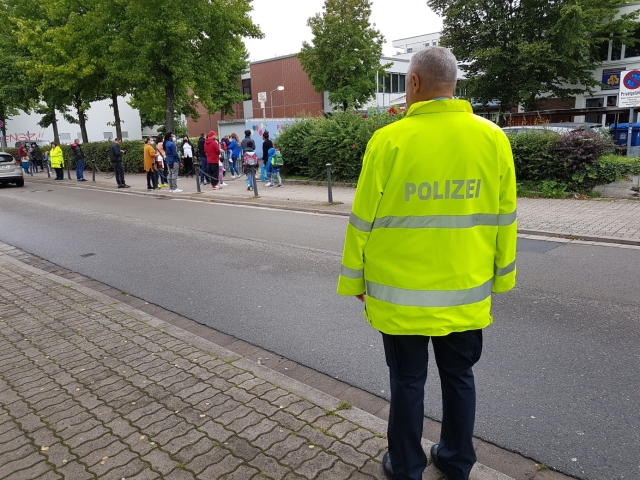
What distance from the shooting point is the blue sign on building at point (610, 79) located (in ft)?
108

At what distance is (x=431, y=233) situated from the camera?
2.17 meters

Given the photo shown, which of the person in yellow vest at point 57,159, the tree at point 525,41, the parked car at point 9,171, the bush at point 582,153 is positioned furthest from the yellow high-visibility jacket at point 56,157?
the bush at point 582,153

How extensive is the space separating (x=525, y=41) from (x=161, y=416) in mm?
28866

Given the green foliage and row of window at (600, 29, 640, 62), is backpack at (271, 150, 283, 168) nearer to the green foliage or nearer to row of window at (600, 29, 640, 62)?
the green foliage

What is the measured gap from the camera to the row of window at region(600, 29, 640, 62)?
32.7 meters

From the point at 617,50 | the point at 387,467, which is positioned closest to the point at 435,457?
the point at 387,467

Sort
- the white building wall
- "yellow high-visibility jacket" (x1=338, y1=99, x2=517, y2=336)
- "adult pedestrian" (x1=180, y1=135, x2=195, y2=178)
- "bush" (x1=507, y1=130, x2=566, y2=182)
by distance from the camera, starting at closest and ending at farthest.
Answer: "yellow high-visibility jacket" (x1=338, y1=99, x2=517, y2=336)
"bush" (x1=507, y1=130, x2=566, y2=182)
"adult pedestrian" (x1=180, y1=135, x2=195, y2=178)
the white building wall

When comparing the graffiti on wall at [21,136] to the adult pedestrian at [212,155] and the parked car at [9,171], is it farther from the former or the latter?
the adult pedestrian at [212,155]

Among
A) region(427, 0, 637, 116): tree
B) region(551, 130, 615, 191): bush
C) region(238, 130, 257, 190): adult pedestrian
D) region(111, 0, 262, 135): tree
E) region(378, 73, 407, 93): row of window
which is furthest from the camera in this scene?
region(378, 73, 407, 93): row of window

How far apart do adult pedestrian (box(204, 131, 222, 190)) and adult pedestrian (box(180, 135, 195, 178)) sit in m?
3.63

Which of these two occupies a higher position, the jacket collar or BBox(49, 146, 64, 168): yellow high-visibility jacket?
the jacket collar

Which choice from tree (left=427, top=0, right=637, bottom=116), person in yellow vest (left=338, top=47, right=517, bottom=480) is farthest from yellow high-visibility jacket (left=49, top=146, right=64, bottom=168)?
person in yellow vest (left=338, top=47, right=517, bottom=480)

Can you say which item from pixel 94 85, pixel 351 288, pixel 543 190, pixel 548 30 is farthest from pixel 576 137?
pixel 94 85

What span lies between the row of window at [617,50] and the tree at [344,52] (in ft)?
50.0
